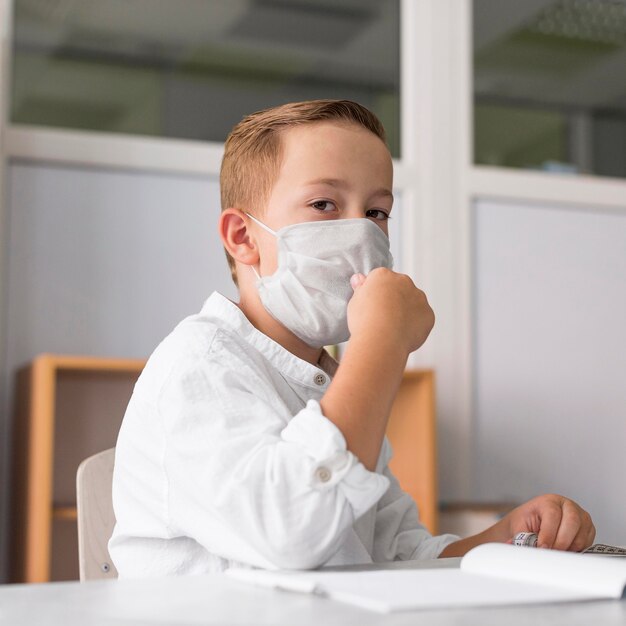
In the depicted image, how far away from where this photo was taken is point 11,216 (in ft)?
9.53

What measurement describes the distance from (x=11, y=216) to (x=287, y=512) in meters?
2.22

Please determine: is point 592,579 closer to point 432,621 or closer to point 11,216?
point 432,621

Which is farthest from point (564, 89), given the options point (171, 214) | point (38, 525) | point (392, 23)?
point (38, 525)

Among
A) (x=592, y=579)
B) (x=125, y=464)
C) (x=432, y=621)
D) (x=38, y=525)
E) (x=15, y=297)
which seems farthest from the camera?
(x=15, y=297)

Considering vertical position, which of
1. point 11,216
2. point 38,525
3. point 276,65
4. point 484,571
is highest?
point 276,65

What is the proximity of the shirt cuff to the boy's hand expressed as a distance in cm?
29

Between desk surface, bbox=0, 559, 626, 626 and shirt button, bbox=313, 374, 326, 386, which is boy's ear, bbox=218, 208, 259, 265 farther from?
desk surface, bbox=0, 559, 626, 626

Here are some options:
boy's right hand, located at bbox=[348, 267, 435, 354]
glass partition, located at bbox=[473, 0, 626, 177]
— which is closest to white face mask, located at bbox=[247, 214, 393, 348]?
boy's right hand, located at bbox=[348, 267, 435, 354]

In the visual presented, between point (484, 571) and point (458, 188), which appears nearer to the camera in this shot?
point (484, 571)

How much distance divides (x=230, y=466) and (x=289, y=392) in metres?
0.29

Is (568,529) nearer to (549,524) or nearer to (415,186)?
(549,524)

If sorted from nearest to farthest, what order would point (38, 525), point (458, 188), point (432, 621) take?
1. point (432, 621)
2. point (38, 525)
3. point (458, 188)

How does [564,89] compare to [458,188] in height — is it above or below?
above

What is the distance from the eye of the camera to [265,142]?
53.0 inches
